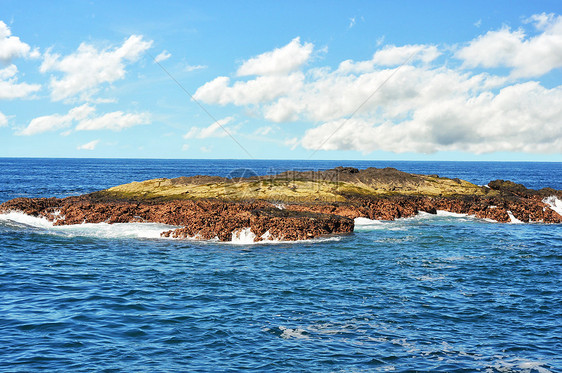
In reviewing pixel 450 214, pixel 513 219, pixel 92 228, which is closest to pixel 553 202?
pixel 513 219

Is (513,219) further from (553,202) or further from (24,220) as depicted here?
(24,220)

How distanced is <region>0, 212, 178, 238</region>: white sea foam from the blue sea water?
201 centimetres

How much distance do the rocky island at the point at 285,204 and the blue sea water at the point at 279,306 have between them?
2662mm

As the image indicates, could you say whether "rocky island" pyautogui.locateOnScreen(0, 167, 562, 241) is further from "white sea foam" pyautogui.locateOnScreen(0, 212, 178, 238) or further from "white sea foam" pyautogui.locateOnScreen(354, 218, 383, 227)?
"white sea foam" pyautogui.locateOnScreen(0, 212, 178, 238)

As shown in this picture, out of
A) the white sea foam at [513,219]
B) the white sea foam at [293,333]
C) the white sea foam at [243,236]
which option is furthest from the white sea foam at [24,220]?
the white sea foam at [513,219]

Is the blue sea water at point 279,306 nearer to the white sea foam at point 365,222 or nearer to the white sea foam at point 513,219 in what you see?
the white sea foam at point 365,222

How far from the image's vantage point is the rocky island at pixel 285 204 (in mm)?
30188

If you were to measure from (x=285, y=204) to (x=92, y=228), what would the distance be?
15.6m

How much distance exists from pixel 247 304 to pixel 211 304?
1.36m

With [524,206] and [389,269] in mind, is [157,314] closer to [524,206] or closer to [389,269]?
[389,269]

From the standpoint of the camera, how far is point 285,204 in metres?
38.4

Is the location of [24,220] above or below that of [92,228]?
above

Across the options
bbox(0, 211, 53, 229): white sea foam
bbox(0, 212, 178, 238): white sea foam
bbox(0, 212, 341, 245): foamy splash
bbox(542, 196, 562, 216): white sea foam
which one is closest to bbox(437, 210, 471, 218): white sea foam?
bbox(542, 196, 562, 216): white sea foam

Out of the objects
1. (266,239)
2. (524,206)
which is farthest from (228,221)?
(524,206)
